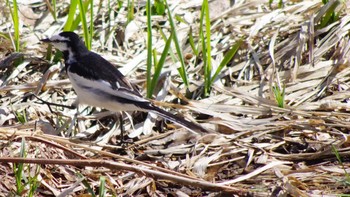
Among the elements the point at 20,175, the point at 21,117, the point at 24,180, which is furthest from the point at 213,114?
the point at 20,175

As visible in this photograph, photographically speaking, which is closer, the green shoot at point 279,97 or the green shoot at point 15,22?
the green shoot at point 279,97

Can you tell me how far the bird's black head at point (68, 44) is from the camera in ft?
21.8

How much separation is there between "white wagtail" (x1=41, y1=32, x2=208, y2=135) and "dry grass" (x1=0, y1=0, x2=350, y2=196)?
283mm

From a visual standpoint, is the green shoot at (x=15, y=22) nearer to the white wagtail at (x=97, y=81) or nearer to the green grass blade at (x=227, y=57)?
the white wagtail at (x=97, y=81)

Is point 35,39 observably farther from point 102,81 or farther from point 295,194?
point 295,194

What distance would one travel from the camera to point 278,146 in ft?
19.9

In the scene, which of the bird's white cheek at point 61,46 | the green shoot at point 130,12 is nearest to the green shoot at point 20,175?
the bird's white cheek at point 61,46

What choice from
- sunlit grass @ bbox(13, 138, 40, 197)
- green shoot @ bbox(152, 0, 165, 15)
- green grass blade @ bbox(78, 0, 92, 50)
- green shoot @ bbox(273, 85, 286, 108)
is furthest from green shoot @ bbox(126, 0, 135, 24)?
sunlit grass @ bbox(13, 138, 40, 197)

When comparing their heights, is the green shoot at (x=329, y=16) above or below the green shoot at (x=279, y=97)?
above

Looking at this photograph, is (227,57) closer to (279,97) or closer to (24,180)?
(279,97)

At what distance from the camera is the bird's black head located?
6637 millimetres

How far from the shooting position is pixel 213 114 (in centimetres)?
640

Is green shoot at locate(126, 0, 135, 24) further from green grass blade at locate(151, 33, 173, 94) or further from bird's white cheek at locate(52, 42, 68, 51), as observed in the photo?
green grass blade at locate(151, 33, 173, 94)

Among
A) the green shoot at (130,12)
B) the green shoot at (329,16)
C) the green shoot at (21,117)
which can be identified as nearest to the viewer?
the green shoot at (21,117)
